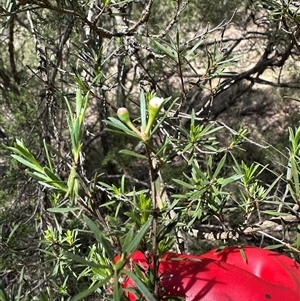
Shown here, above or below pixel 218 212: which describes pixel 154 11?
above

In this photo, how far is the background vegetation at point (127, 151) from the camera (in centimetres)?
67

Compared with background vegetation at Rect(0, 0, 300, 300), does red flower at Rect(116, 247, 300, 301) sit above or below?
below

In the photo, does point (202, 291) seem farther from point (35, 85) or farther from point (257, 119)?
point (257, 119)

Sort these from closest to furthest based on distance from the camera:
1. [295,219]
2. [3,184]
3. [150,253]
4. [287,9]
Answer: [150,253] < [295,219] < [287,9] < [3,184]

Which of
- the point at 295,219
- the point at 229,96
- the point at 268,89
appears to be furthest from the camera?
the point at 268,89

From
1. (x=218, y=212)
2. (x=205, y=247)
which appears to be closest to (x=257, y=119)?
(x=205, y=247)

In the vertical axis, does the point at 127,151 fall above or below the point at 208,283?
above

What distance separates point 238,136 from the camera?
118 cm

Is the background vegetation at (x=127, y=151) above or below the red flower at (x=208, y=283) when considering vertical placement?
above

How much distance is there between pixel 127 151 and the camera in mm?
631

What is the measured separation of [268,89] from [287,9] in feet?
9.20

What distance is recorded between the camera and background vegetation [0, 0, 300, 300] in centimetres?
67

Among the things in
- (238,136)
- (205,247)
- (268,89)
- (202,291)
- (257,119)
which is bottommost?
(205,247)

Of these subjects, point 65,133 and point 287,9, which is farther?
point 65,133
